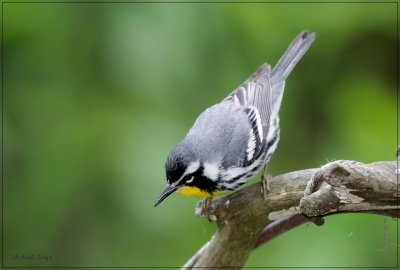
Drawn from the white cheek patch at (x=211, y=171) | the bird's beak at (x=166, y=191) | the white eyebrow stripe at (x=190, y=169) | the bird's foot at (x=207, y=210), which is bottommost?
the bird's foot at (x=207, y=210)

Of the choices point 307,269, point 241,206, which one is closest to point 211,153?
point 241,206

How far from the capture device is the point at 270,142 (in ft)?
9.75

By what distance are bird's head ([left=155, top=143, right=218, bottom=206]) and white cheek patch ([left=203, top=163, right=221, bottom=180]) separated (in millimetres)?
15

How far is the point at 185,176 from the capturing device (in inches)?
102

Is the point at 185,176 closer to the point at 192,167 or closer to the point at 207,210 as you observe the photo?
the point at 192,167

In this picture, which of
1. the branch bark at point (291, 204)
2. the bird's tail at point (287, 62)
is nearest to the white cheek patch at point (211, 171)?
the branch bark at point (291, 204)

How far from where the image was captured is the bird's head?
255 cm

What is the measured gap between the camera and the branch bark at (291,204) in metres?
1.90

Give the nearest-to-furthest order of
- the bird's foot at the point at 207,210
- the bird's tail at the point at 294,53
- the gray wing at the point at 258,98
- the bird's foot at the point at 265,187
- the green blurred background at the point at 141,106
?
the bird's foot at the point at 265,187
the bird's foot at the point at 207,210
the gray wing at the point at 258,98
the bird's tail at the point at 294,53
the green blurred background at the point at 141,106

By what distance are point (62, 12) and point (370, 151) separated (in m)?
1.73

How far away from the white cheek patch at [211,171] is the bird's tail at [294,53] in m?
0.77

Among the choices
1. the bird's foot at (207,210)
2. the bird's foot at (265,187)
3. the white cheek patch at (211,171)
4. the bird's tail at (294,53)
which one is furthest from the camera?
the bird's tail at (294,53)

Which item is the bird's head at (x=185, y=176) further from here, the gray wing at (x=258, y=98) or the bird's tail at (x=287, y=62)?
the bird's tail at (x=287, y=62)

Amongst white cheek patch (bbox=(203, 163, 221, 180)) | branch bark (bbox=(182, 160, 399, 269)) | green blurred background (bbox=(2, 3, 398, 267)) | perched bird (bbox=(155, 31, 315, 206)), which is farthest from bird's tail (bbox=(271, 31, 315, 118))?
branch bark (bbox=(182, 160, 399, 269))
